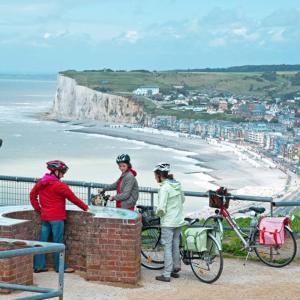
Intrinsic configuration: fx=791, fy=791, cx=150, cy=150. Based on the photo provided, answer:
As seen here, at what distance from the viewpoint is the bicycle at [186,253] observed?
9469mm

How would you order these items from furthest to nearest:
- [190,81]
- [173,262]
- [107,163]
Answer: [190,81] → [107,163] → [173,262]

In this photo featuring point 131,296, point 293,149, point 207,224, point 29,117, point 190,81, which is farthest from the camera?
point 190,81

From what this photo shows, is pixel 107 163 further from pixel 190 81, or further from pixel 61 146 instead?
pixel 190 81

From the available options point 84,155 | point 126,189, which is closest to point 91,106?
point 84,155

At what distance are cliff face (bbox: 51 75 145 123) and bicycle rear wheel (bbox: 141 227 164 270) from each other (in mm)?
112095

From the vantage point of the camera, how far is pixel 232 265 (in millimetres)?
10484

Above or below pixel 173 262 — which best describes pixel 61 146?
below

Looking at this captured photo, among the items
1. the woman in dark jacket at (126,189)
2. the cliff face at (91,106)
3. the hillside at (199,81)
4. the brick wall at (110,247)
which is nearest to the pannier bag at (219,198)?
the woman in dark jacket at (126,189)

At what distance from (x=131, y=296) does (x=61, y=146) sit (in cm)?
6482

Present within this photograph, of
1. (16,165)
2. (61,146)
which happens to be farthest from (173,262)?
(61,146)

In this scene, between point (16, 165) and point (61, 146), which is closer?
point (16, 165)

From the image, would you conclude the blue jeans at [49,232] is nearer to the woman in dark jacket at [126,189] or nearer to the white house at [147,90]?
the woman in dark jacket at [126,189]

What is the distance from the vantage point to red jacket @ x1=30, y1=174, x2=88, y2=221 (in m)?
9.45

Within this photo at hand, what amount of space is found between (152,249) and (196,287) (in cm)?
126
